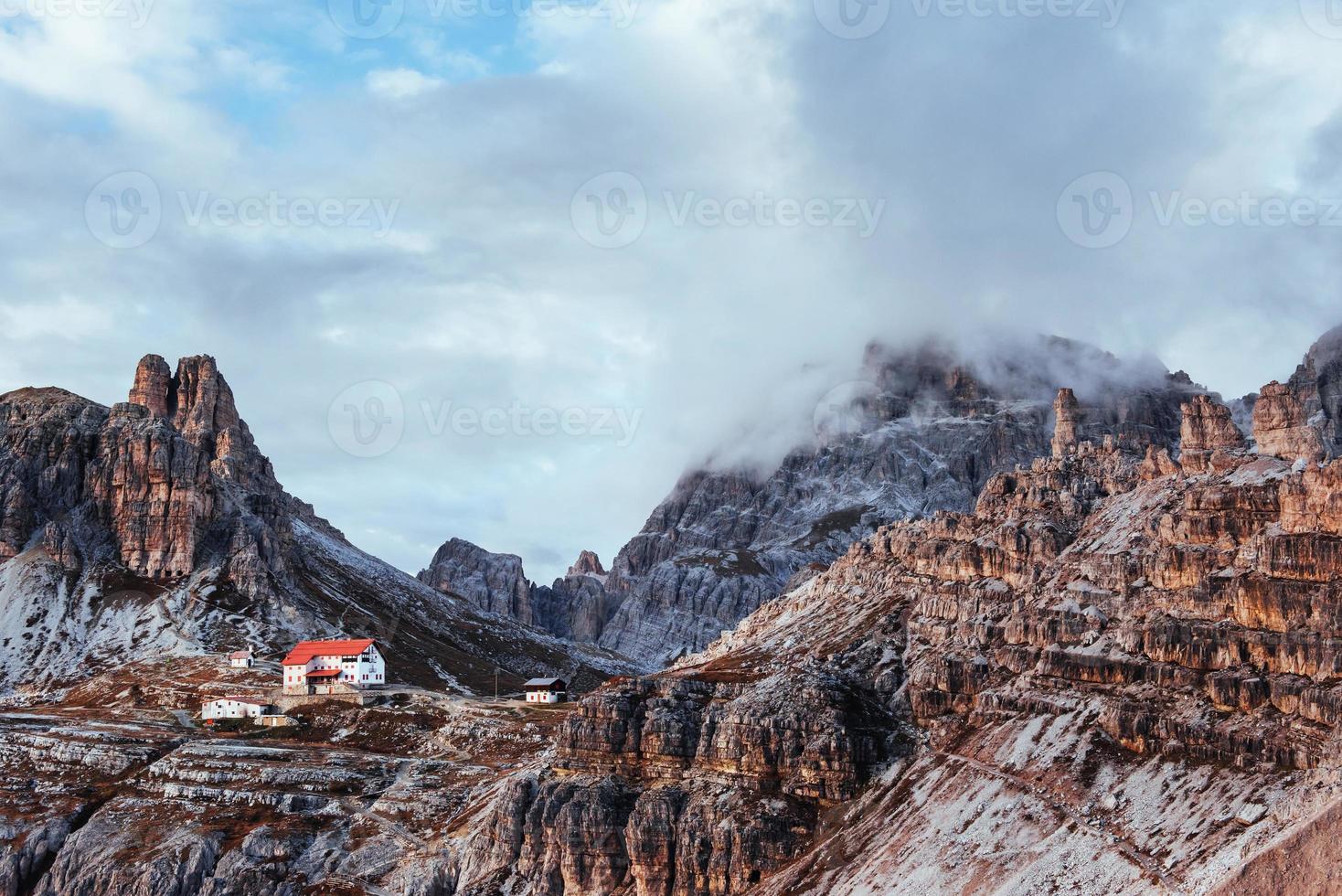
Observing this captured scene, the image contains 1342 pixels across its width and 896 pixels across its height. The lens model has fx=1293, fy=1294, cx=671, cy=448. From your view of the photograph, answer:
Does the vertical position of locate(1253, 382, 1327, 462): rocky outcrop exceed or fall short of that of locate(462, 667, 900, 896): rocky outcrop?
it exceeds it

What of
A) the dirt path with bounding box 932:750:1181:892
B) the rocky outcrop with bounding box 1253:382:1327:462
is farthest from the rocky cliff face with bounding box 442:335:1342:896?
the rocky outcrop with bounding box 1253:382:1327:462

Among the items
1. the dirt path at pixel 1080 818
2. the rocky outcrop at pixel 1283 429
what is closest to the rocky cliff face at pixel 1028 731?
the dirt path at pixel 1080 818

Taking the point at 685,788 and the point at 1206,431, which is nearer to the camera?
the point at 685,788

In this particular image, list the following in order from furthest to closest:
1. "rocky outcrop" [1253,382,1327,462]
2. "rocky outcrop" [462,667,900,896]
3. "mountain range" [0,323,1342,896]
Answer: "rocky outcrop" [1253,382,1327,462] < "rocky outcrop" [462,667,900,896] < "mountain range" [0,323,1342,896]

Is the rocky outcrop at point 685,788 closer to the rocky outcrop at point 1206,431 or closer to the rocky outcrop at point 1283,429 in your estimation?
the rocky outcrop at point 1206,431

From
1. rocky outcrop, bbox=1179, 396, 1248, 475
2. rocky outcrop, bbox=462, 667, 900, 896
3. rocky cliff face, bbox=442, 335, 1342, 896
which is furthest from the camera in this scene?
rocky outcrop, bbox=1179, 396, 1248, 475

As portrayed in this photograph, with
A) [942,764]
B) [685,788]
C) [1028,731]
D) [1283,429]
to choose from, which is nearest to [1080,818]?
[1028,731]

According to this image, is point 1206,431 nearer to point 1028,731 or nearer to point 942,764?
point 1028,731

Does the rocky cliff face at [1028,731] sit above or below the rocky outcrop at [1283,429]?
below

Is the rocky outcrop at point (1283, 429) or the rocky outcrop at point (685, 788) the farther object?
the rocky outcrop at point (1283, 429)

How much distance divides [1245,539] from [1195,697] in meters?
23.3

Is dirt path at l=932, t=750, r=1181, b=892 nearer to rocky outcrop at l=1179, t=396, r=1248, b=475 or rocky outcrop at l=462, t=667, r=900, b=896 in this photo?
rocky outcrop at l=462, t=667, r=900, b=896

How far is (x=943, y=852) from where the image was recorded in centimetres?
13288

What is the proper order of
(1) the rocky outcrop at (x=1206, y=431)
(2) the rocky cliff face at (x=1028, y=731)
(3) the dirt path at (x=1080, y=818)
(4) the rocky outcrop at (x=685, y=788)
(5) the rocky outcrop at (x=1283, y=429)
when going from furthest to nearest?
(1) the rocky outcrop at (x=1206, y=431) → (5) the rocky outcrop at (x=1283, y=429) → (4) the rocky outcrop at (x=685, y=788) → (2) the rocky cliff face at (x=1028, y=731) → (3) the dirt path at (x=1080, y=818)
